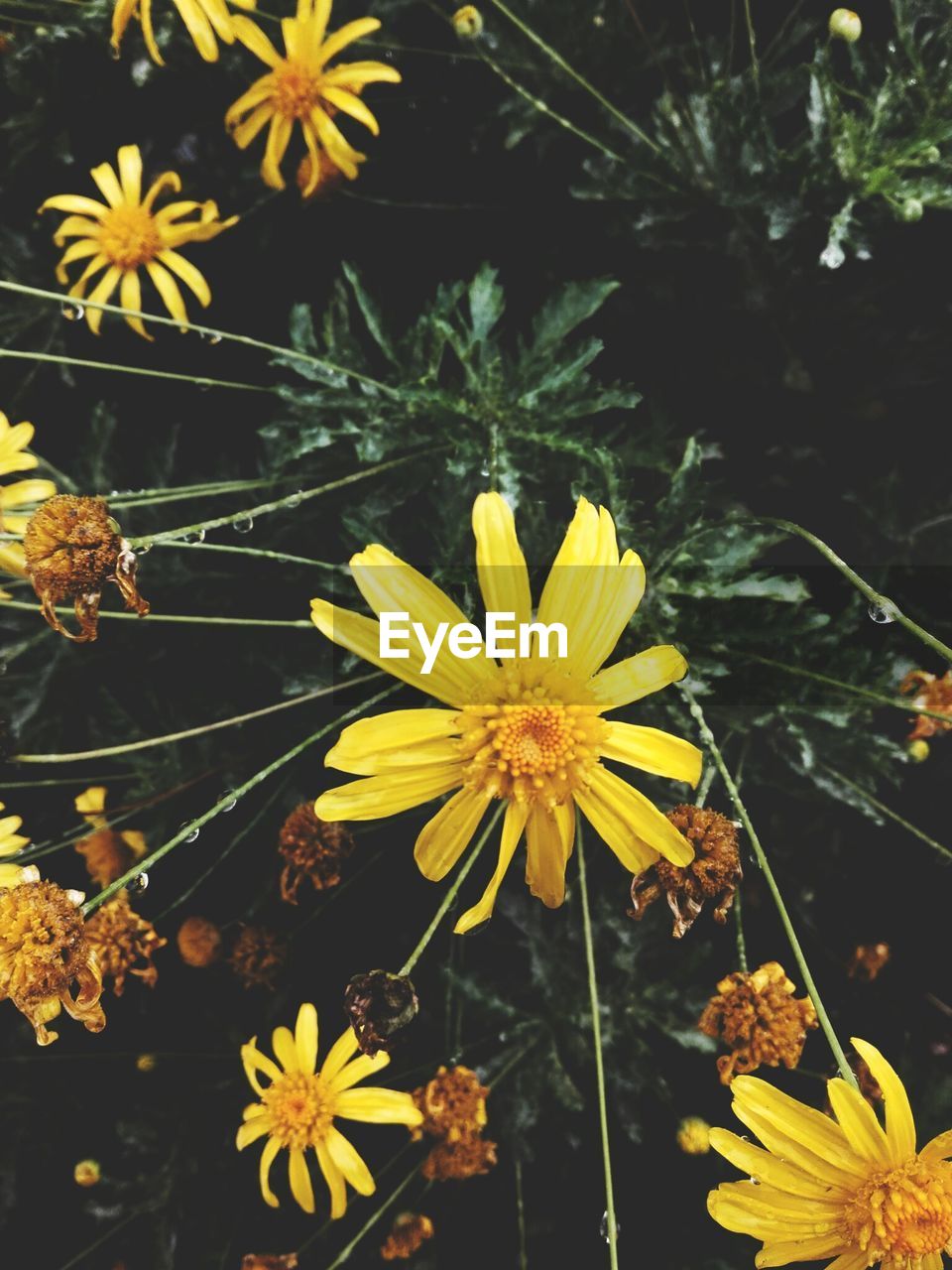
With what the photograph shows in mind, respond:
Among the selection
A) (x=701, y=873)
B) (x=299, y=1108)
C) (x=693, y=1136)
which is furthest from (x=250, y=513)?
(x=693, y=1136)

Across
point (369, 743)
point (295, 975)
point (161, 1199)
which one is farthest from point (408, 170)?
point (161, 1199)

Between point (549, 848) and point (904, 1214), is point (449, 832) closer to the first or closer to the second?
point (549, 848)

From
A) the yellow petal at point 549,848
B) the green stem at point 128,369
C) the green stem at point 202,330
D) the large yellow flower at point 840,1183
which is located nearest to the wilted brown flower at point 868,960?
the large yellow flower at point 840,1183

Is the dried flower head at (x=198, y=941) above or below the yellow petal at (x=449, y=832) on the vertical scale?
below

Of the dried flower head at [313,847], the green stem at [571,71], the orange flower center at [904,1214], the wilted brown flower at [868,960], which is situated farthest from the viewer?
the wilted brown flower at [868,960]

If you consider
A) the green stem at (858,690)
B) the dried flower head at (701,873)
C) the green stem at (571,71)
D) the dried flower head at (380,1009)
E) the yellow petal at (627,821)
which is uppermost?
the green stem at (571,71)

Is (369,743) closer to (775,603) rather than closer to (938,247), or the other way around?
(775,603)

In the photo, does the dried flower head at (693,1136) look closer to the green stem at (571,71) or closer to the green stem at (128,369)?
the green stem at (128,369)
